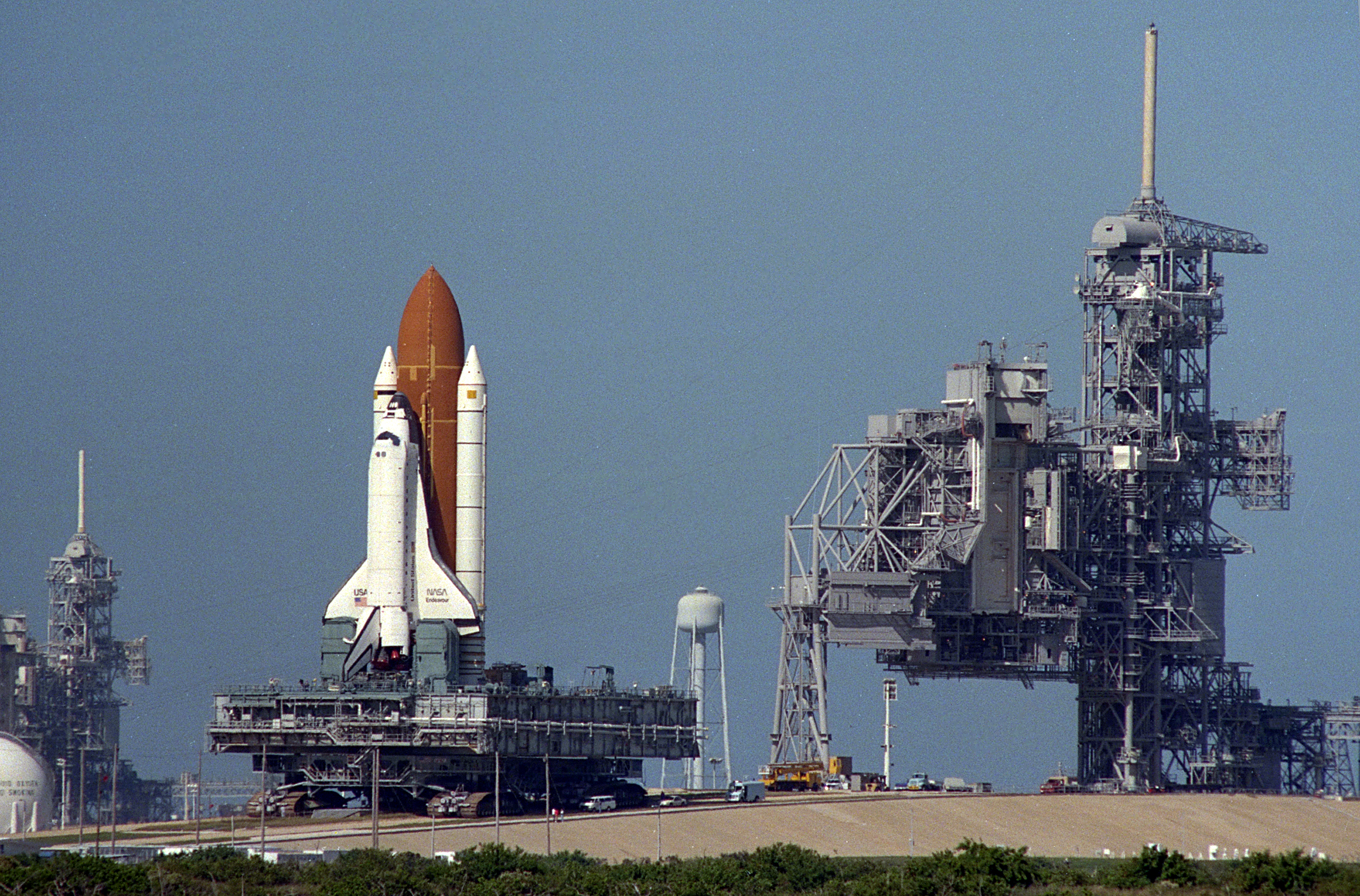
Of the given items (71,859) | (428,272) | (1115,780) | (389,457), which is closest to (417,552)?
(389,457)

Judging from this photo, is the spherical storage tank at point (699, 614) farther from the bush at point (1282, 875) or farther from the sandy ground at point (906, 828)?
the bush at point (1282, 875)

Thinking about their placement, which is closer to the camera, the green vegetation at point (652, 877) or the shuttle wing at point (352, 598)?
the green vegetation at point (652, 877)

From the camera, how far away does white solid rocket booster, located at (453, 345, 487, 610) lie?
86.6 metres

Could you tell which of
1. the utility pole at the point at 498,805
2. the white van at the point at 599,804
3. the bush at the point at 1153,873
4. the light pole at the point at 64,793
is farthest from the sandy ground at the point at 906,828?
the light pole at the point at 64,793

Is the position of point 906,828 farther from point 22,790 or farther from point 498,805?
point 22,790

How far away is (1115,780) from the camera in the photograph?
96562 millimetres

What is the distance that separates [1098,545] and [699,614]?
82.5 ft

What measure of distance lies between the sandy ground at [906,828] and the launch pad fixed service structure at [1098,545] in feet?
21.0

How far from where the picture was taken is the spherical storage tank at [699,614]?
11700 centimetres

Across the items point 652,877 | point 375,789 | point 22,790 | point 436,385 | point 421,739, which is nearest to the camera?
point 652,877

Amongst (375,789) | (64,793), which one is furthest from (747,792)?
(64,793)

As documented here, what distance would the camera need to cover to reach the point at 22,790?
9494 cm

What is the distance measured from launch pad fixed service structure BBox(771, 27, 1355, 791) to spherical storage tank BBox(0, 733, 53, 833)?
3015 cm

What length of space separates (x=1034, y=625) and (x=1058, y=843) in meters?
15.6
